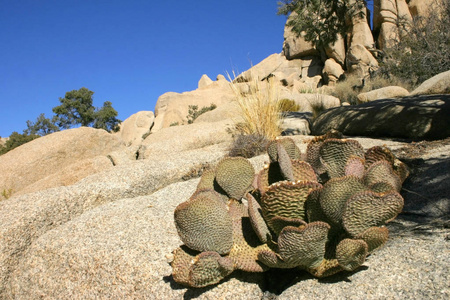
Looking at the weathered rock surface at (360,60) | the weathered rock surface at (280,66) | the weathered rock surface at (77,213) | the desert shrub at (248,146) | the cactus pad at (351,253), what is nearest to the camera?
the cactus pad at (351,253)

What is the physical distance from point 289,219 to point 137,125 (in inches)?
1057

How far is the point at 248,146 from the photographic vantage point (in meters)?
6.20

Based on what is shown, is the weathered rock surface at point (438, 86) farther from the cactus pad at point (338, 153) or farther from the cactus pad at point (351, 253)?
the cactus pad at point (351, 253)

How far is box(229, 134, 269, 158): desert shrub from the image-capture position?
20.1 feet

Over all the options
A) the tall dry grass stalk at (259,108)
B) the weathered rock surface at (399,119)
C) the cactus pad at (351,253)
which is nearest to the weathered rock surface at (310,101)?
the weathered rock surface at (399,119)

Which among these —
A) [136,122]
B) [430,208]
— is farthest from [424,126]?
[136,122]

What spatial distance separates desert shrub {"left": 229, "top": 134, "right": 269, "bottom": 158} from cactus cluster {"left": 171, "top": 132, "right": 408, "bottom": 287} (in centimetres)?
382

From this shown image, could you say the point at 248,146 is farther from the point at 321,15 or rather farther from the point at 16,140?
the point at 16,140

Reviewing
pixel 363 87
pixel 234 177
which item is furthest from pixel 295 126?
pixel 363 87

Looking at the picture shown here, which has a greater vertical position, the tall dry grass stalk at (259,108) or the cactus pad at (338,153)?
the tall dry grass stalk at (259,108)

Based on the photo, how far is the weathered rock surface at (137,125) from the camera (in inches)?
1057

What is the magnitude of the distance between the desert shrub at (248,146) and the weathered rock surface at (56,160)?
257cm

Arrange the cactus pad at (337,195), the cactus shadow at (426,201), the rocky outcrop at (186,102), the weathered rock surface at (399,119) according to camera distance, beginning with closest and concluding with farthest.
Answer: the cactus pad at (337,195), the cactus shadow at (426,201), the weathered rock surface at (399,119), the rocky outcrop at (186,102)

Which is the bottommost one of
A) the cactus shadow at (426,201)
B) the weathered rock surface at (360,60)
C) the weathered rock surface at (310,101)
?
the cactus shadow at (426,201)
